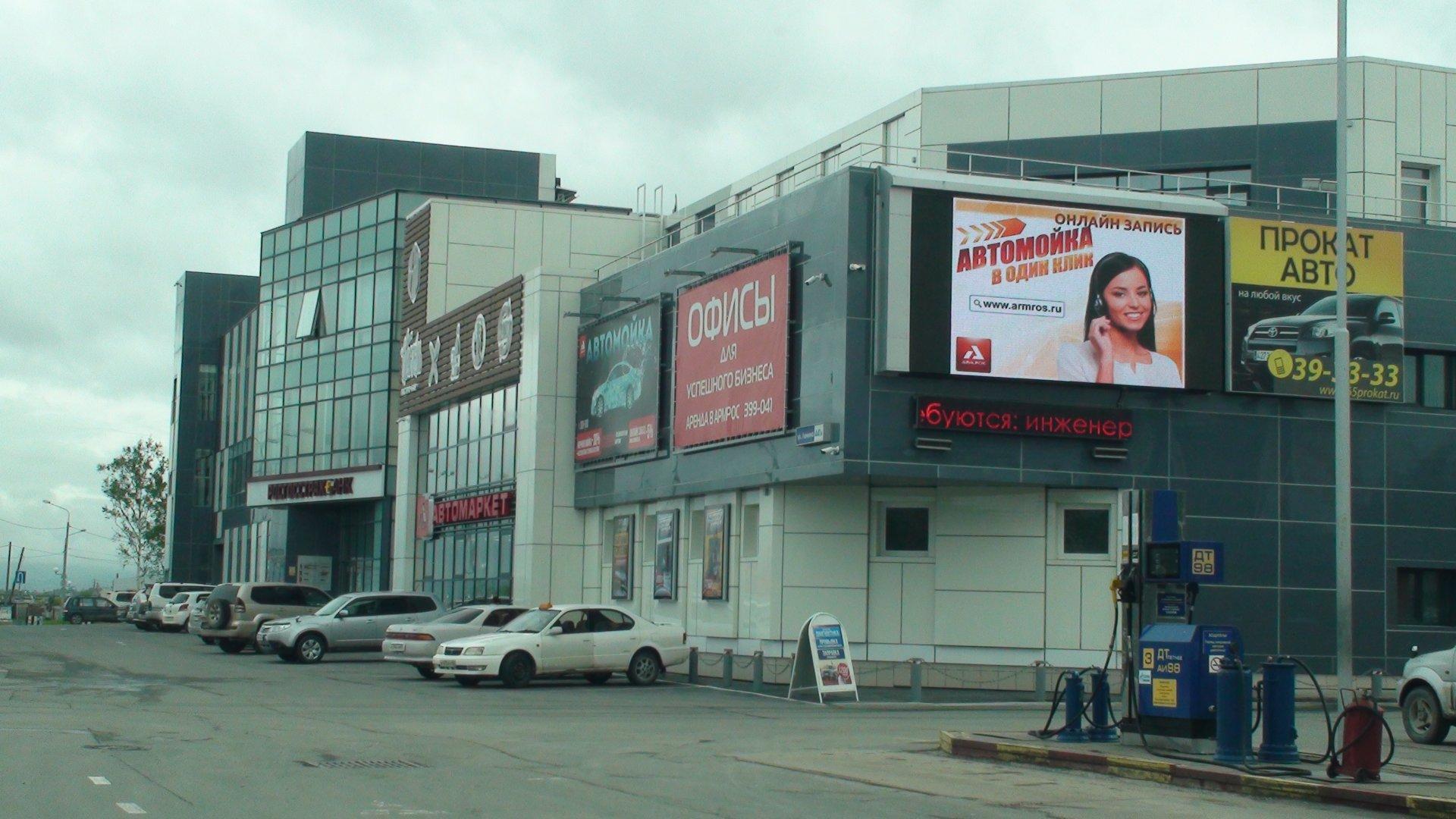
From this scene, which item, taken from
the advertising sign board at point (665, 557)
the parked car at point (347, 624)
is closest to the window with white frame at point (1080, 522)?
the advertising sign board at point (665, 557)

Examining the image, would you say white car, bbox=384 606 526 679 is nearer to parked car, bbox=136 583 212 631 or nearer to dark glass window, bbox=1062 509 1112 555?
dark glass window, bbox=1062 509 1112 555

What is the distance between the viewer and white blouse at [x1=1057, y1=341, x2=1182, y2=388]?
30766 mm

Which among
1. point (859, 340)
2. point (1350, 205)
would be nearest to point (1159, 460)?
point (859, 340)

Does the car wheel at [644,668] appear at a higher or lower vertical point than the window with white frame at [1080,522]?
lower

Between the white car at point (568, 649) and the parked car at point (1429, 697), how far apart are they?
46.1 feet

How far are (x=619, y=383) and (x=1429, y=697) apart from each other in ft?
75.0

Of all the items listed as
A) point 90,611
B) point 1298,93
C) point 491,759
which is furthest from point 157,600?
point 491,759

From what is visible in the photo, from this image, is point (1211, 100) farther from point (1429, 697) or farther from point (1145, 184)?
point (1429, 697)

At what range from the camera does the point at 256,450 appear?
6581 cm

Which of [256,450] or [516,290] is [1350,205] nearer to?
[516,290]

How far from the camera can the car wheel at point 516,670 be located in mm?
28844

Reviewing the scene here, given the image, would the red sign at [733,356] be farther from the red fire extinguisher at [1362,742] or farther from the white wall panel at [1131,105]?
the red fire extinguisher at [1362,742]

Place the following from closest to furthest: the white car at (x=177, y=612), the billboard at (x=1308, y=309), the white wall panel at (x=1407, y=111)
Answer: the billboard at (x=1308, y=309) < the white wall panel at (x=1407, y=111) < the white car at (x=177, y=612)

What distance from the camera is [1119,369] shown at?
31094 mm
